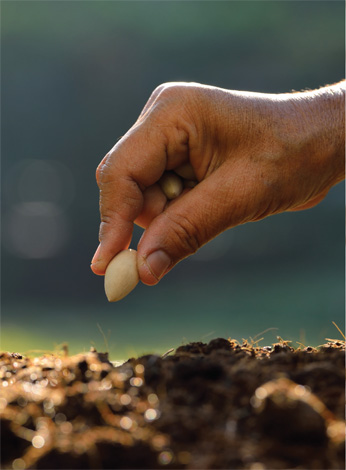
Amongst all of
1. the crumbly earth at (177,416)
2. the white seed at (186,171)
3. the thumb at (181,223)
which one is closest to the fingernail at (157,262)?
the thumb at (181,223)

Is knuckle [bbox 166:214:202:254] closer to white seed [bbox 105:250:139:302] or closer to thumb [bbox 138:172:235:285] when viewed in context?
thumb [bbox 138:172:235:285]

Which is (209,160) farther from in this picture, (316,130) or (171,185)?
(316,130)

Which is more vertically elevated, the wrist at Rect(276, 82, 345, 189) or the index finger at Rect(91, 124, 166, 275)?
the wrist at Rect(276, 82, 345, 189)

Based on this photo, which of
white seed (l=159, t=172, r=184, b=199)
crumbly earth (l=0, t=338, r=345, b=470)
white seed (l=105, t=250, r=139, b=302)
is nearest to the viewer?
crumbly earth (l=0, t=338, r=345, b=470)

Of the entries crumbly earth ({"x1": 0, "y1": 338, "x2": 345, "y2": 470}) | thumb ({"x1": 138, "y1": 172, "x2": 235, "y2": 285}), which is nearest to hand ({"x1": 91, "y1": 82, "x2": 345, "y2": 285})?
thumb ({"x1": 138, "y1": 172, "x2": 235, "y2": 285})

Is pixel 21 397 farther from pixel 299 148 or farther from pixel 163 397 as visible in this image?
pixel 299 148

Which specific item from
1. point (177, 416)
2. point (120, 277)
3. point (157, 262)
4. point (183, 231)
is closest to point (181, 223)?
point (183, 231)

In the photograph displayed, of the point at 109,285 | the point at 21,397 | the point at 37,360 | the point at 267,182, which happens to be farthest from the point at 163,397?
the point at 267,182

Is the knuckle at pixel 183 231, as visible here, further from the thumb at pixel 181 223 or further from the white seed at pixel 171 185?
the white seed at pixel 171 185
